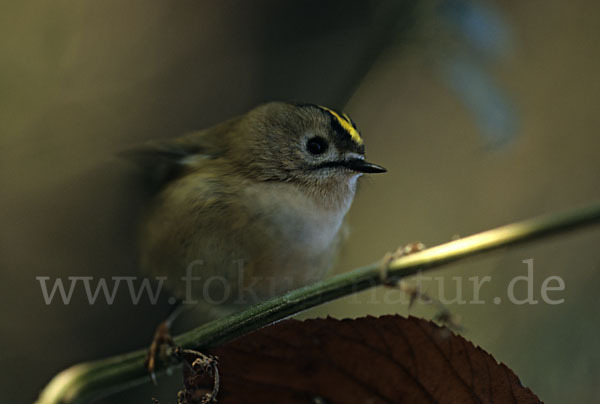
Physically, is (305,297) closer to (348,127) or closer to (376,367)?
(376,367)

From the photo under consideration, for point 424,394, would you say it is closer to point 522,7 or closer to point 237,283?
point 237,283

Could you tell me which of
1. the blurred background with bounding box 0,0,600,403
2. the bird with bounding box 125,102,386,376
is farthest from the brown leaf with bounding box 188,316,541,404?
the blurred background with bounding box 0,0,600,403

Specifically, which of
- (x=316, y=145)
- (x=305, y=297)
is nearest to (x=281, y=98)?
(x=316, y=145)

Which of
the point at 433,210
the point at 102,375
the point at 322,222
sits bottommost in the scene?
the point at 102,375

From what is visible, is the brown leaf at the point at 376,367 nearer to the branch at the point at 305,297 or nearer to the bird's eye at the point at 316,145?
the branch at the point at 305,297

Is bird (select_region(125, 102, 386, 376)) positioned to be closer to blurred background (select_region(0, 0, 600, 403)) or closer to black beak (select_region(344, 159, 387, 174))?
black beak (select_region(344, 159, 387, 174))

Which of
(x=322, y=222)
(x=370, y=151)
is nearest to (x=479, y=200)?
(x=370, y=151)

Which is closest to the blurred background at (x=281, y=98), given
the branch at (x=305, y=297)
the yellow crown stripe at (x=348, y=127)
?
the yellow crown stripe at (x=348, y=127)
